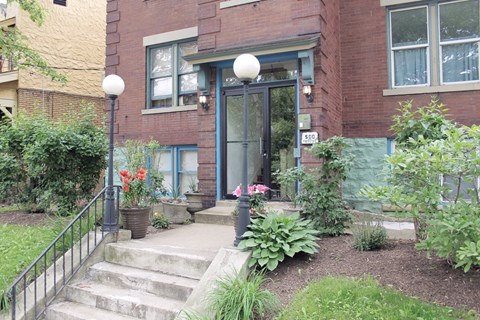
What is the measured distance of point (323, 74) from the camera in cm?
764

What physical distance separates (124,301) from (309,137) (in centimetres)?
448

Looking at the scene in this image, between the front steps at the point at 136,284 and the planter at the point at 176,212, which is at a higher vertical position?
the planter at the point at 176,212

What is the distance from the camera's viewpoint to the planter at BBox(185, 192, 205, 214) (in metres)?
8.40

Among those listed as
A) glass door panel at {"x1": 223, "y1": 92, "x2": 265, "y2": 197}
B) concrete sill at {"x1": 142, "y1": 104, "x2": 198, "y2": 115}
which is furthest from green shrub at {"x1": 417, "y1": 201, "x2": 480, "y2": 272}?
concrete sill at {"x1": 142, "y1": 104, "x2": 198, "y2": 115}

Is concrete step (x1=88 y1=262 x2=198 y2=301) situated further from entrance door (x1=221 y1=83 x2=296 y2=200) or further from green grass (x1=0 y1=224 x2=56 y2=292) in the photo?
entrance door (x1=221 y1=83 x2=296 y2=200)

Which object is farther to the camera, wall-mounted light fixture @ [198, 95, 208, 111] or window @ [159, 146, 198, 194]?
window @ [159, 146, 198, 194]

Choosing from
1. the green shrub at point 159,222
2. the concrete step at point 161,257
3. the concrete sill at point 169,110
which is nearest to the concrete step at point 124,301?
the concrete step at point 161,257

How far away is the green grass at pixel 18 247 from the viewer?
17.2 feet

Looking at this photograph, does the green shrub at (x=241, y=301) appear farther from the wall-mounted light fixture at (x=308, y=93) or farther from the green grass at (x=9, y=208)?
the green grass at (x=9, y=208)

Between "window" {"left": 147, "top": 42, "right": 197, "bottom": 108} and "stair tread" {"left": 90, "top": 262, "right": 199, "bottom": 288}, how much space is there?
5.92 meters

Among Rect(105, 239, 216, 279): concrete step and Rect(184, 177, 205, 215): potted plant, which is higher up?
Rect(184, 177, 205, 215): potted plant

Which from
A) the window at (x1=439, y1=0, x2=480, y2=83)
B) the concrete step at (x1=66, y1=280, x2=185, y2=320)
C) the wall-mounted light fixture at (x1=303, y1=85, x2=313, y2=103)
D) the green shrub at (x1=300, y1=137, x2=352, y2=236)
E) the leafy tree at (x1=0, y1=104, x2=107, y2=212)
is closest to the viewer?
the concrete step at (x1=66, y1=280, x2=185, y2=320)

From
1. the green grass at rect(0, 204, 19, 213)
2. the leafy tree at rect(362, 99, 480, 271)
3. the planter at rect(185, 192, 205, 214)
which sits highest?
the leafy tree at rect(362, 99, 480, 271)

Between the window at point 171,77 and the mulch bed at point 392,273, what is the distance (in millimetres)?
6632
